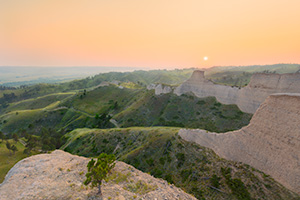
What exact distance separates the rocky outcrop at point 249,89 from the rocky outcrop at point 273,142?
113 ft

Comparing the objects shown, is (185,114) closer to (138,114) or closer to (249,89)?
(138,114)

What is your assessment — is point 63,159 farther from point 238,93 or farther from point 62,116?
point 62,116

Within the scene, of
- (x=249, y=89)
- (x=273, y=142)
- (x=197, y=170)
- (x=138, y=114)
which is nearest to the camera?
(x=273, y=142)

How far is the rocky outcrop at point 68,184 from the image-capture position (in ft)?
56.5

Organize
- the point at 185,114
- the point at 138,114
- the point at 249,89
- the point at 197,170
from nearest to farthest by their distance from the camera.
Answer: the point at 197,170 < the point at 249,89 < the point at 185,114 < the point at 138,114

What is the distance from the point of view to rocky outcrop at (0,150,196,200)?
17219 mm

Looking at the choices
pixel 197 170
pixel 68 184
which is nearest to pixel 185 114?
pixel 197 170

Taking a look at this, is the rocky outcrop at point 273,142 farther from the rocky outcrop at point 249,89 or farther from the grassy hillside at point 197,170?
the rocky outcrop at point 249,89

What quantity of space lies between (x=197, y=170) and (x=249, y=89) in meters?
49.9

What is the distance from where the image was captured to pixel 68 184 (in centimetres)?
1905

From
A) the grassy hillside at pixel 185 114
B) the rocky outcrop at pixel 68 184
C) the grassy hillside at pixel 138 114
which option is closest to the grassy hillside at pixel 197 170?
the rocky outcrop at pixel 68 184

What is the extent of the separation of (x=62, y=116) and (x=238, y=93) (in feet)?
442

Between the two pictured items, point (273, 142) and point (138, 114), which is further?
point (138, 114)

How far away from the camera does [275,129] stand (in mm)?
25109
